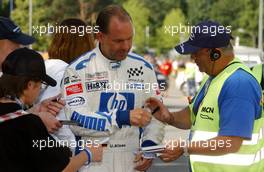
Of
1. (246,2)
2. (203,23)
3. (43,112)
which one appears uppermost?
(246,2)

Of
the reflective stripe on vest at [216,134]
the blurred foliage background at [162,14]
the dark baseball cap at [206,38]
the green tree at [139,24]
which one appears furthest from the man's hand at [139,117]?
the green tree at [139,24]

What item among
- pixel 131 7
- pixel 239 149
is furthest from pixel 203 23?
pixel 131 7

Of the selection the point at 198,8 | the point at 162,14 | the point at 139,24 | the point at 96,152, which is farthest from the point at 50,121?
the point at 162,14

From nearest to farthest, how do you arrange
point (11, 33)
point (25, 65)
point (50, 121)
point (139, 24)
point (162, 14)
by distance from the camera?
point (25, 65), point (50, 121), point (11, 33), point (139, 24), point (162, 14)

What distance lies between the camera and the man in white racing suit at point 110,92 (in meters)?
4.37

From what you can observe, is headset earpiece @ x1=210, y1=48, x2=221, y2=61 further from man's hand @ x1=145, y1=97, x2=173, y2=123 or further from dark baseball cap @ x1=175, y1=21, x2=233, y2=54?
man's hand @ x1=145, y1=97, x2=173, y2=123

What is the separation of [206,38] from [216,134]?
591 mm

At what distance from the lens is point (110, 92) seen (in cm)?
443

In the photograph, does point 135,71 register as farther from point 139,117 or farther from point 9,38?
point 9,38

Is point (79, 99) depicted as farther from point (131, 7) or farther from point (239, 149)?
point (131, 7)

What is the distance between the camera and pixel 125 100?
4453 mm

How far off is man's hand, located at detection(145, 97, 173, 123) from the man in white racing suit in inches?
3.6

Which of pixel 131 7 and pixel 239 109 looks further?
pixel 131 7

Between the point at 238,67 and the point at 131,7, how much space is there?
220ft
